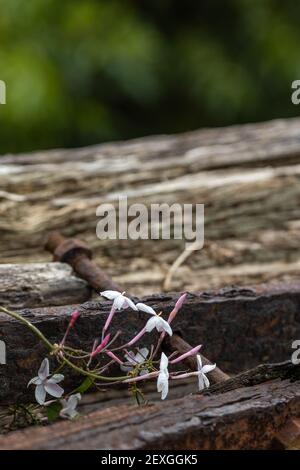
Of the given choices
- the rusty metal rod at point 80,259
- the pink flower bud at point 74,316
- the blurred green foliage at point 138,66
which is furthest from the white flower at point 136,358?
the blurred green foliage at point 138,66

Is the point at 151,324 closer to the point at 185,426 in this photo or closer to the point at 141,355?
the point at 141,355

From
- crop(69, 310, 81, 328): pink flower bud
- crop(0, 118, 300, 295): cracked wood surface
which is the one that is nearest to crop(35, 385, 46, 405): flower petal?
crop(69, 310, 81, 328): pink flower bud

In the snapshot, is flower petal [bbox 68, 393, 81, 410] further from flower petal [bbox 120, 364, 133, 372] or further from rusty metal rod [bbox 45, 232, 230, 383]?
rusty metal rod [bbox 45, 232, 230, 383]

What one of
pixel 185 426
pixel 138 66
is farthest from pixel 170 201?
pixel 138 66

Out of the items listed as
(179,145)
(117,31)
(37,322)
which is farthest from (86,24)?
(37,322)

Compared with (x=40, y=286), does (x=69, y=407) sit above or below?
below

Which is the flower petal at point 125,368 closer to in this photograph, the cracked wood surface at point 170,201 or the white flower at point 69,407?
the white flower at point 69,407

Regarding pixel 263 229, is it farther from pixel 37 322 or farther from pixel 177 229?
pixel 37 322
